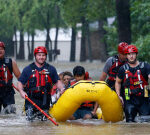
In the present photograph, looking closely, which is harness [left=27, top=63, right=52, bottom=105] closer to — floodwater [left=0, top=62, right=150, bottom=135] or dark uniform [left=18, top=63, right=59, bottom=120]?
dark uniform [left=18, top=63, right=59, bottom=120]

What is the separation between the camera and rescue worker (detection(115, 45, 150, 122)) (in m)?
11.0

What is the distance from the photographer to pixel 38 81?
11.0 m

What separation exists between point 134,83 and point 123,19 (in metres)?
12.3

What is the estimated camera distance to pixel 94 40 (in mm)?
63875

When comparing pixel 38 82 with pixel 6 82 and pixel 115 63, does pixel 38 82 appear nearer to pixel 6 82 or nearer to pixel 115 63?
pixel 6 82

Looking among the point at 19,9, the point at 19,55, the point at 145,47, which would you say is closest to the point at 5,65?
the point at 145,47

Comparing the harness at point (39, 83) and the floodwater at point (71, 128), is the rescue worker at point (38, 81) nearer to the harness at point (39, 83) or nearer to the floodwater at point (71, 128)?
the harness at point (39, 83)

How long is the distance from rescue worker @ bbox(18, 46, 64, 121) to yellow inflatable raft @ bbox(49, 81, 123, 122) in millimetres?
264

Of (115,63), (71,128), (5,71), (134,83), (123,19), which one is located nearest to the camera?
(71,128)

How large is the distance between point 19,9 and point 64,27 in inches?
243

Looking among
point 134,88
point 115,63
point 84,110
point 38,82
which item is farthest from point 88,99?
point 115,63

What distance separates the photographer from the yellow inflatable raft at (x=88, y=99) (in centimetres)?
1096

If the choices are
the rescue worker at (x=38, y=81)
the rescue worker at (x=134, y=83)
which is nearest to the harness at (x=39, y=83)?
the rescue worker at (x=38, y=81)

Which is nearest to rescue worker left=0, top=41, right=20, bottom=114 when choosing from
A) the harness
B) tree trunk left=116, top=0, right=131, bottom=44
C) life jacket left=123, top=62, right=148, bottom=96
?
the harness
